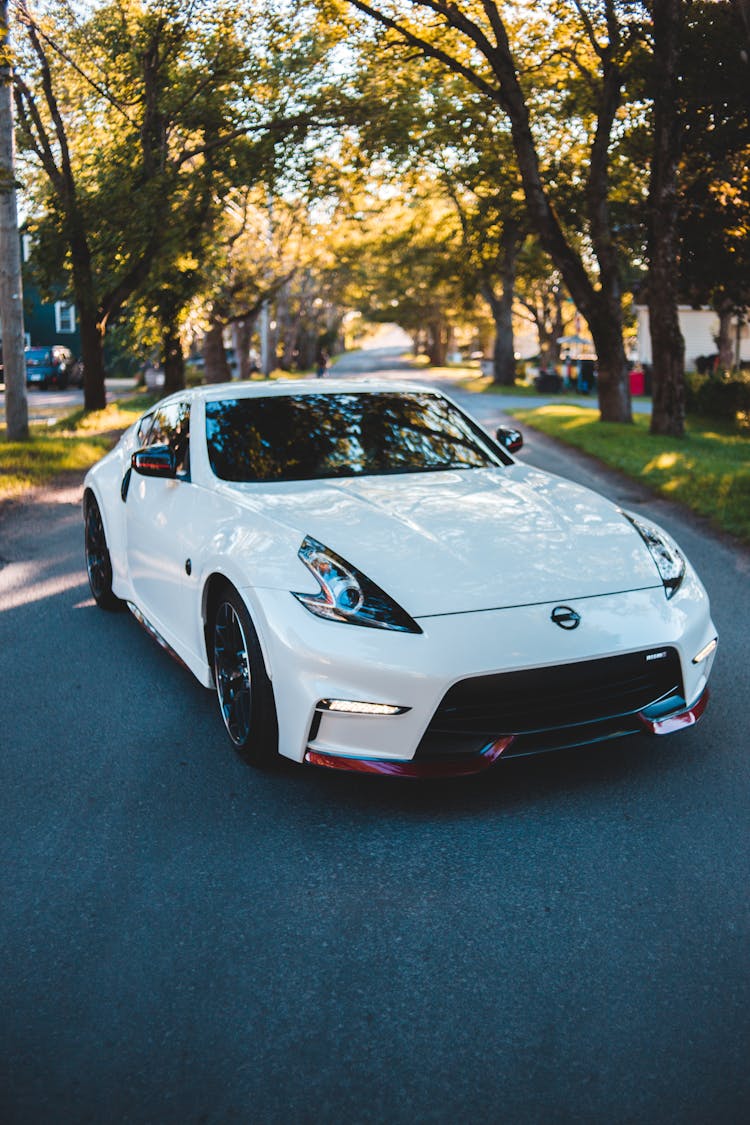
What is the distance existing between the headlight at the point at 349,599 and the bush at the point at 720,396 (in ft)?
83.5

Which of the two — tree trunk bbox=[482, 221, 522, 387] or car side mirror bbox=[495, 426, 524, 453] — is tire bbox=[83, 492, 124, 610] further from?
tree trunk bbox=[482, 221, 522, 387]

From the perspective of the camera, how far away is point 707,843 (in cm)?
375

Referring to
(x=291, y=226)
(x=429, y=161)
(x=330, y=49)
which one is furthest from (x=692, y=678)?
(x=291, y=226)

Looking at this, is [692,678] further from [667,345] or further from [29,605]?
[667,345]

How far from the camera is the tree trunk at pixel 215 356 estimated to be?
36.9m

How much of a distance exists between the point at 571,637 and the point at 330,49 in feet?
66.5

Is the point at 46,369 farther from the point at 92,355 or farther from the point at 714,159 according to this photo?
the point at 714,159

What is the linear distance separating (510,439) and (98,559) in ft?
8.97

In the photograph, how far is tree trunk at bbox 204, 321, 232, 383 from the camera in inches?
1452

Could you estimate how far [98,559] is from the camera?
23.3ft

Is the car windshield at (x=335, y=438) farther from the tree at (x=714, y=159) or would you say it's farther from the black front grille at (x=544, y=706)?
the tree at (x=714, y=159)

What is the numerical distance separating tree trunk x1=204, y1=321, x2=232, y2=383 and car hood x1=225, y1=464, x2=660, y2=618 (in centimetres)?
3254

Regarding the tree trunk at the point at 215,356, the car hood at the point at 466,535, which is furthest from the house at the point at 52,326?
the car hood at the point at 466,535

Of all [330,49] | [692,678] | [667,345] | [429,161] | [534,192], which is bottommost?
[692,678]
